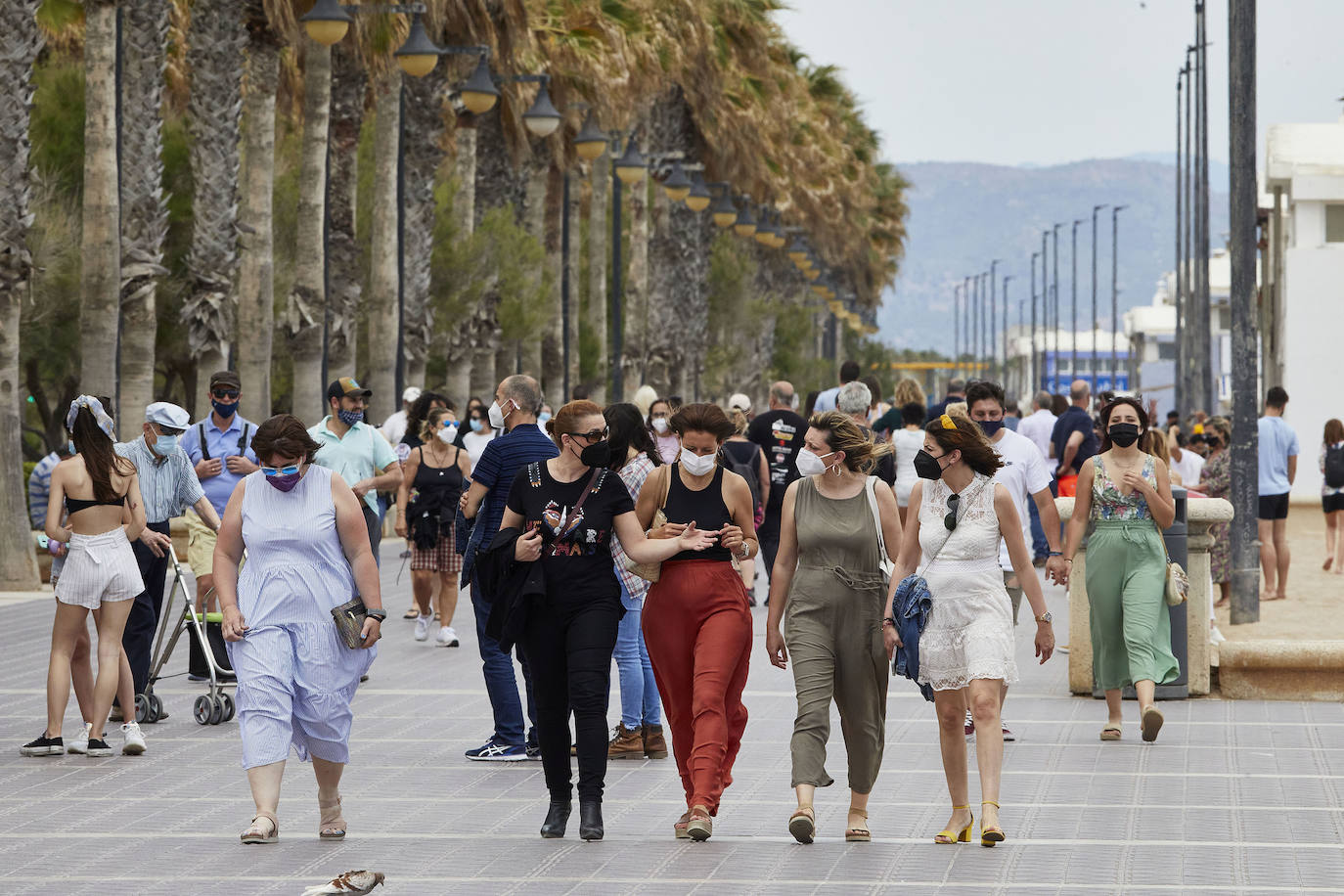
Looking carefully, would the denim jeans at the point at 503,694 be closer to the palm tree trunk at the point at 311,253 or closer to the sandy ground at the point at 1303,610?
the sandy ground at the point at 1303,610

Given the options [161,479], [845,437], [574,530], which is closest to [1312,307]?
[161,479]

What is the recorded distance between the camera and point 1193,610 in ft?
36.9

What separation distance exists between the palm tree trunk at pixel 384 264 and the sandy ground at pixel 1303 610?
38.4ft

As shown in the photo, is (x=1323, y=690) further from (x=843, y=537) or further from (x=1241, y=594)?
(x=843, y=537)

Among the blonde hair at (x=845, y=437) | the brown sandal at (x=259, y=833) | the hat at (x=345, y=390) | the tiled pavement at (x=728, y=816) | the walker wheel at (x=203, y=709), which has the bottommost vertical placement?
the tiled pavement at (x=728, y=816)

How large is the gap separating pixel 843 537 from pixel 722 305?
47.0 metres

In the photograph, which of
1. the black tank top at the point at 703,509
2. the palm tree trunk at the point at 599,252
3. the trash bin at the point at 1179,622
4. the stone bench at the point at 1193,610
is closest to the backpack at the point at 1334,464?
the stone bench at the point at 1193,610

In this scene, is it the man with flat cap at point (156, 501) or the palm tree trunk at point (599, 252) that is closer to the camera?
the man with flat cap at point (156, 501)

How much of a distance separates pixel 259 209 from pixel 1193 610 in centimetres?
1351

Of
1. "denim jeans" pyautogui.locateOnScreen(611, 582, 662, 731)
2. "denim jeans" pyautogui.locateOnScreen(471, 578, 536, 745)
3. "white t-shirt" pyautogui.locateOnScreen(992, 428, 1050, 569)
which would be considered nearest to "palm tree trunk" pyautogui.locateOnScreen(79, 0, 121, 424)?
"denim jeans" pyautogui.locateOnScreen(471, 578, 536, 745)

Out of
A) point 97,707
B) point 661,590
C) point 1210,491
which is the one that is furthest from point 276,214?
point 661,590

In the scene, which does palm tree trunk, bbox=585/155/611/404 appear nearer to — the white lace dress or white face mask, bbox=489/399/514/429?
white face mask, bbox=489/399/514/429

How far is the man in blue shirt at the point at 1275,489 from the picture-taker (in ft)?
56.1

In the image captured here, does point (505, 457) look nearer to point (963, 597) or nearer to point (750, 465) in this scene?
point (963, 597)
